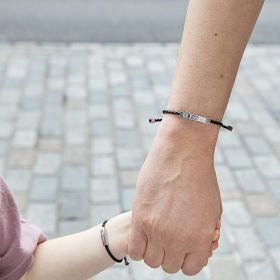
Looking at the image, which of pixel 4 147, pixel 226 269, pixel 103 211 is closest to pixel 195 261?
pixel 226 269

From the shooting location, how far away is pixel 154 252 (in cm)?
128

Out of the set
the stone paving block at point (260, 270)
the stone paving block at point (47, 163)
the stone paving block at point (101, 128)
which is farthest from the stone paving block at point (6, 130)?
the stone paving block at point (260, 270)

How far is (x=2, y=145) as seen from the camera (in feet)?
12.5

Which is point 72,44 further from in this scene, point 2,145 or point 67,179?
point 67,179

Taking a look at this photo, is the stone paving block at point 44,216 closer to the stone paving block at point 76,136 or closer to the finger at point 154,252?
the stone paving block at point 76,136

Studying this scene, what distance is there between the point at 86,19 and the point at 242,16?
5.04m

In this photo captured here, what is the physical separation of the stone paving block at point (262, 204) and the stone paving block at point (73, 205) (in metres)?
0.98

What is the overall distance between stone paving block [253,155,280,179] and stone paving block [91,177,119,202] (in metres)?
0.98

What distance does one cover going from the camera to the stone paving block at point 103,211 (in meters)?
3.14

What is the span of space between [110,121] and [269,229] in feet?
4.99

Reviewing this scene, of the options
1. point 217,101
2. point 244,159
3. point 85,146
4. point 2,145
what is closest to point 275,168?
point 244,159

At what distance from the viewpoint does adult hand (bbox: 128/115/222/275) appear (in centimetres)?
123

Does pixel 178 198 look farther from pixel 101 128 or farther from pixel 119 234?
pixel 101 128

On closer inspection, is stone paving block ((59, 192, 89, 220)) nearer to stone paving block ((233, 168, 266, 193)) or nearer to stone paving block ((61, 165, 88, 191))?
stone paving block ((61, 165, 88, 191))
